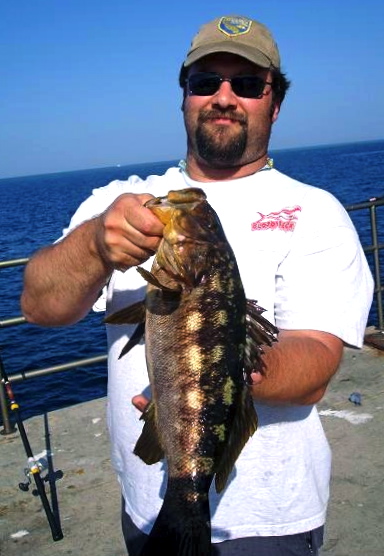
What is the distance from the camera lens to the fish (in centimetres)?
239

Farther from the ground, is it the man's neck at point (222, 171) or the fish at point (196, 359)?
the man's neck at point (222, 171)

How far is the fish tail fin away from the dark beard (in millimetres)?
1550

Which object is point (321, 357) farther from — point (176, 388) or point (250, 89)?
point (250, 89)

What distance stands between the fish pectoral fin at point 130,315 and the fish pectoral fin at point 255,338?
432 millimetres

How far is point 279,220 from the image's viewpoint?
2.77m

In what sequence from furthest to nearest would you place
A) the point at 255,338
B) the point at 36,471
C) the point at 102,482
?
the point at 102,482 → the point at 36,471 → the point at 255,338

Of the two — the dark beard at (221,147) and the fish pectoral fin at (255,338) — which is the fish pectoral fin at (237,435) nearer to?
the fish pectoral fin at (255,338)

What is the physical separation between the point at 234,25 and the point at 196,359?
5.96ft

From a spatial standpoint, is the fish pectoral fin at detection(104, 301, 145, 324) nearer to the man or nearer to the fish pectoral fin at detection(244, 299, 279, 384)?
the man

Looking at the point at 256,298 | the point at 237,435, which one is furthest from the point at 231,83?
the point at 237,435

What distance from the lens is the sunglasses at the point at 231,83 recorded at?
10.1ft

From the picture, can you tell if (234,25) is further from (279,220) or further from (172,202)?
(172,202)

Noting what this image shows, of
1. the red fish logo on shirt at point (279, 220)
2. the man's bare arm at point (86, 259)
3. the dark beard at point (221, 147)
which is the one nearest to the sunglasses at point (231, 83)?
the dark beard at point (221, 147)

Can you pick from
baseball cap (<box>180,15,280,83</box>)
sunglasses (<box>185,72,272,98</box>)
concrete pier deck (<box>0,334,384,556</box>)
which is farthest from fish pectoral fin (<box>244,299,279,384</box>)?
concrete pier deck (<box>0,334,384,556</box>)
